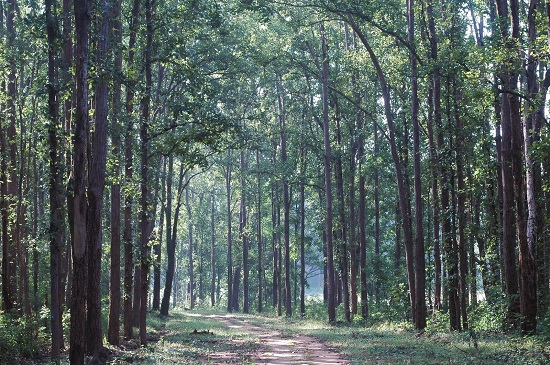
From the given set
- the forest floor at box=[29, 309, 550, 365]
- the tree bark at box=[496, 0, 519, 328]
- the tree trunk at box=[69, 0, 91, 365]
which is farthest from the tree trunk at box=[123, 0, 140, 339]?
the tree bark at box=[496, 0, 519, 328]

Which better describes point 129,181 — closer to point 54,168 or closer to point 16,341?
point 54,168

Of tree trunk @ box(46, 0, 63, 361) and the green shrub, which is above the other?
tree trunk @ box(46, 0, 63, 361)

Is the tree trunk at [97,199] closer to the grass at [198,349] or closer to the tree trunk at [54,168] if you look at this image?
the tree trunk at [54,168]

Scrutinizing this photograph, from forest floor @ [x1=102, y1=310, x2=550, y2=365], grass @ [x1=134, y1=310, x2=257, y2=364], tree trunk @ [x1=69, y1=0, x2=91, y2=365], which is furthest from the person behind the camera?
grass @ [x1=134, y1=310, x2=257, y2=364]

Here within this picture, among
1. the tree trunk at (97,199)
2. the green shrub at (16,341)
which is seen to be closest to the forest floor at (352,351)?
the tree trunk at (97,199)

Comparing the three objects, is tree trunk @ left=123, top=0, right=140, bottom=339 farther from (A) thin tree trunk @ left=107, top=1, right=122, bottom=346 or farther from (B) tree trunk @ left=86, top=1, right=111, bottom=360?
(B) tree trunk @ left=86, top=1, right=111, bottom=360

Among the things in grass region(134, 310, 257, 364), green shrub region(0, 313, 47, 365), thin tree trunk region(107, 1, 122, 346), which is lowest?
grass region(134, 310, 257, 364)

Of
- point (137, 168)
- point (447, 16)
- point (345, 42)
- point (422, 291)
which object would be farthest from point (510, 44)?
point (345, 42)

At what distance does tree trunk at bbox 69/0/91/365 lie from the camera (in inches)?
475

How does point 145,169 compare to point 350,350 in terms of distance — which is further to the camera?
point 145,169

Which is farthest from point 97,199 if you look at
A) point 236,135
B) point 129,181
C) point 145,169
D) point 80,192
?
point 236,135

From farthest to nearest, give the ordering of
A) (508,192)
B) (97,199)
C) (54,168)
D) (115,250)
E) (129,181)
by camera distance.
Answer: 1. (115,250)
2. (129,181)
3. (508,192)
4. (54,168)
5. (97,199)

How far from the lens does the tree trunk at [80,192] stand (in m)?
12.1

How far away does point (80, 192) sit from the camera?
12086mm
